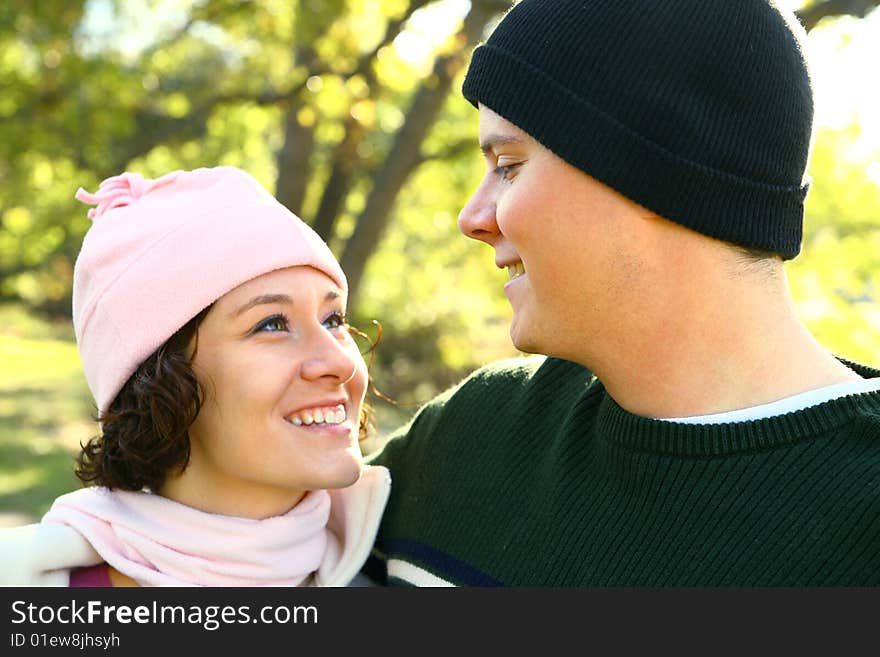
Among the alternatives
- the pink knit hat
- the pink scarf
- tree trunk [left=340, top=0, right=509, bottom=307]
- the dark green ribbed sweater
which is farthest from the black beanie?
tree trunk [left=340, top=0, right=509, bottom=307]

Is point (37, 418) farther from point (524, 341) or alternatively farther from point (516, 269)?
point (524, 341)

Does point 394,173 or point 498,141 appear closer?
point 498,141

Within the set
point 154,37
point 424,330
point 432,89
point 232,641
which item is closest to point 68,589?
point 232,641

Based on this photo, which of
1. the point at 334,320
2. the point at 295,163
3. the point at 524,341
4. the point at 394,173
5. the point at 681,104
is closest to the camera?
the point at 681,104

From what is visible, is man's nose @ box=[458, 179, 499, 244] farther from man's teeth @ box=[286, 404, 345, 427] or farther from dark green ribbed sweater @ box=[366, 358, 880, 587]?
man's teeth @ box=[286, 404, 345, 427]

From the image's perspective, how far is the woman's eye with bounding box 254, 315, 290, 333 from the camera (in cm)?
264

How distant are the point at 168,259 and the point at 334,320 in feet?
1.53

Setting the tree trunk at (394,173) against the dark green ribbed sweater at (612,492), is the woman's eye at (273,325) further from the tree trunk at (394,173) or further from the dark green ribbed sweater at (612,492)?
the tree trunk at (394,173)

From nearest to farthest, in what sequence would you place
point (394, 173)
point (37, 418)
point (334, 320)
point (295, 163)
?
point (334, 320)
point (394, 173)
point (295, 163)
point (37, 418)

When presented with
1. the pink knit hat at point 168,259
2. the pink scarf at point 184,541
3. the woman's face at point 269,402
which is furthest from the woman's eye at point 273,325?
the pink scarf at point 184,541

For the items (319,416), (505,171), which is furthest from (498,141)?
(319,416)

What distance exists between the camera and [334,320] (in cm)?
282

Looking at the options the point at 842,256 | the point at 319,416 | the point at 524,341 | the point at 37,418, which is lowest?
the point at 37,418

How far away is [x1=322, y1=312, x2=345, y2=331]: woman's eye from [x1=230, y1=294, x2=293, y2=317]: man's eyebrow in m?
0.18
